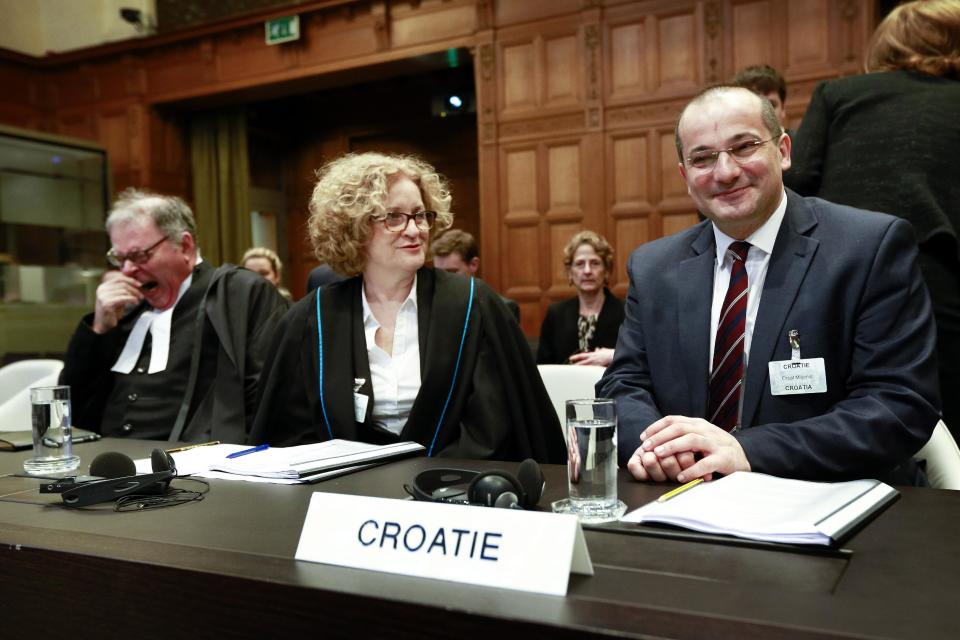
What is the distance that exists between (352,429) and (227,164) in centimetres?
856

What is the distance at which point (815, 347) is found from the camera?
5.49 feet

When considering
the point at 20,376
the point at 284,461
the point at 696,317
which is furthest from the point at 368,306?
the point at 20,376

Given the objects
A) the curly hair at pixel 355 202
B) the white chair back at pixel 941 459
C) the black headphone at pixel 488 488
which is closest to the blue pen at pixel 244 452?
the black headphone at pixel 488 488

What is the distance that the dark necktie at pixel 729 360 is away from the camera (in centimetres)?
Result: 176

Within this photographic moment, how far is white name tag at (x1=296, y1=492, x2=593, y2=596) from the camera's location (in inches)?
34.3

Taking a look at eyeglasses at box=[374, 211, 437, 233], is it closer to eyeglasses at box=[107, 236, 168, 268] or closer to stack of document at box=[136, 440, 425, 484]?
stack of document at box=[136, 440, 425, 484]

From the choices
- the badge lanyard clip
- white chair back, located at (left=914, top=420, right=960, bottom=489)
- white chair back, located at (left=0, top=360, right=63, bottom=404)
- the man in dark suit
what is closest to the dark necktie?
the man in dark suit

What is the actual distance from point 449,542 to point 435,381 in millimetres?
1205

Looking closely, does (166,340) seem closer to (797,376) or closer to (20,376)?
(20,376)

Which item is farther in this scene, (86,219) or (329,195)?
(86,219)

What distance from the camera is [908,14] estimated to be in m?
2.22

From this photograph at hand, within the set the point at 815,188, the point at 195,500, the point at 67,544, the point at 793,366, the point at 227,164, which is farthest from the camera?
the point at 227,164

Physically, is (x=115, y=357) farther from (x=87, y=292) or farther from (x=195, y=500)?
(x=87, y=292)

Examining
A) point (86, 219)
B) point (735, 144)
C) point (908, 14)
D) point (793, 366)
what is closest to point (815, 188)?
point (908, 14)
